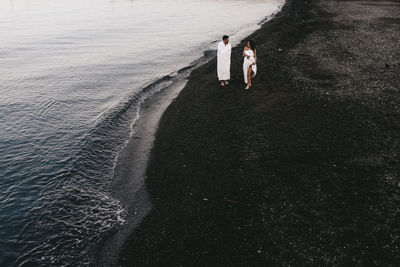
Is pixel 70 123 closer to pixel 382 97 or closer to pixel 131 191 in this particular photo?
pixel 131 191

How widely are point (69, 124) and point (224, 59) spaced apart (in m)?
9.23

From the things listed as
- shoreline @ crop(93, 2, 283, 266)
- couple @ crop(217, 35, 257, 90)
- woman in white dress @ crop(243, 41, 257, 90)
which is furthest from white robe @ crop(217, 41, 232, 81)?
shoreline @ crop(93, 2, 283, 266)

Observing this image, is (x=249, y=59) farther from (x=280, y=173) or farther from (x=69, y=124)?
(x=69, y=124)

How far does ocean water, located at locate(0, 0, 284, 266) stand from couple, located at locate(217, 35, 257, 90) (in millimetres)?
5940

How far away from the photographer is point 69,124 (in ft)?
51.0

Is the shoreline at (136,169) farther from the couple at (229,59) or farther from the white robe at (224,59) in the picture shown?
the couple at (229,59)

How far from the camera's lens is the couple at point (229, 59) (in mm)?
14750

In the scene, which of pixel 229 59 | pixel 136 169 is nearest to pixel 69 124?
pixel 136 169

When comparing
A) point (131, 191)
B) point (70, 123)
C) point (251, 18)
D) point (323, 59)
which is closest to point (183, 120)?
point (131, 191)

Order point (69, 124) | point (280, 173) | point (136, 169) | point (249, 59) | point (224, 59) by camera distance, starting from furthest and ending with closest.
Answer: point (224, 59)
point (69, 124)
point (249, 59)
point (136, 169)
point (280, 173)

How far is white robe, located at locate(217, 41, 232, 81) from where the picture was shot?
15492 millimetres

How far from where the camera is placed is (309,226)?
287 inches

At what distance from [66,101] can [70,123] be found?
358 centimetres

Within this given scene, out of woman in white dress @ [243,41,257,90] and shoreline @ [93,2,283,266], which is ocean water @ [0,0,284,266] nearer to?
shoreline @ [93,2,283,266]
